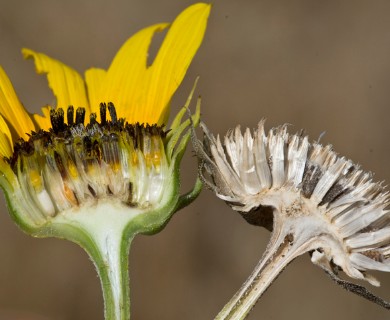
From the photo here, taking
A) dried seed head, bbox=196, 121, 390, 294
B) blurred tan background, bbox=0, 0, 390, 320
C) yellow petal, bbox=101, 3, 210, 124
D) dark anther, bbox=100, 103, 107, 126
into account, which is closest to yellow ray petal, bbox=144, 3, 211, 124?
yellow petal, bbox=101, 3, 210, 124

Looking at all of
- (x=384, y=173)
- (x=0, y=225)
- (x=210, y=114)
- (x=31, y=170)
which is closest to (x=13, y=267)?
(x=0, y=225)

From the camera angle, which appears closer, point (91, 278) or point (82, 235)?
point (82, 235)

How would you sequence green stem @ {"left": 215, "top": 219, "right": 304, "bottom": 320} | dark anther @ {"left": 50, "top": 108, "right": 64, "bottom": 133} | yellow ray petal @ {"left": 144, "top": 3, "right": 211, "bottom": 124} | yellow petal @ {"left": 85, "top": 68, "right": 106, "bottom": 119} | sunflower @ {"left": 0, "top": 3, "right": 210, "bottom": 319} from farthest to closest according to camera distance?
yellow petal @ {"left": 85, "top": 68, "right": 106, "bottom": 119} → yellow ray petal @ {"left": 144, "top": 3, "right": 211, "bottom": 124} → dark anther @ {"left": 50, "top": 108, "right": 64, "bottom": 133} → sunflower @ {"left": 0, "top": 3, "right": 210, "bottom": 319} → green stem @ {"left": 215, "top": 219, "right": 304, "bottom": 320}

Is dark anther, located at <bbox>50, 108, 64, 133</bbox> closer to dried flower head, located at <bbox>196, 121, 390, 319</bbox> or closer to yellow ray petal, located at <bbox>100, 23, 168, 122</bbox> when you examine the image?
yellow ray petal, located at <bbox>100, 23, 168, 122</bbox>

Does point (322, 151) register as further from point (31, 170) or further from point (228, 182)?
point (31, 170)

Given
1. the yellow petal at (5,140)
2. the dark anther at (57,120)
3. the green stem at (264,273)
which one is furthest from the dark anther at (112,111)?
the green stem at (264,273)

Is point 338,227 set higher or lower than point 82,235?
higher

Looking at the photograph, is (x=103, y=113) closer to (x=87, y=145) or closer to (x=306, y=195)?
(x=87, y=145)

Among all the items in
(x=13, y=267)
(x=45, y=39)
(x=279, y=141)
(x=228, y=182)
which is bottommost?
(x=13, y=267)
